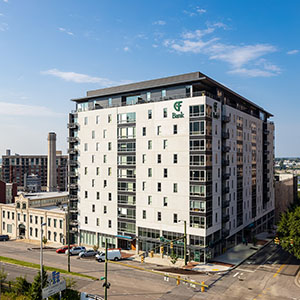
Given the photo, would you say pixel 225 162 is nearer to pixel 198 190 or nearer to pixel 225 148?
pixel 225 148

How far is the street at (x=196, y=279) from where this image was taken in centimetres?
4069

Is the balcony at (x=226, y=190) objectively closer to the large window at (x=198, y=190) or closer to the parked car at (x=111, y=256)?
the large window at (x=198, y=190)

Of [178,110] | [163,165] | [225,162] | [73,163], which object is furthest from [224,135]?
[73,163]

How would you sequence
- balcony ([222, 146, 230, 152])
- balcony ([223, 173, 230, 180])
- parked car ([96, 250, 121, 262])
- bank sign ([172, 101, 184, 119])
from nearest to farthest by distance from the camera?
1. parked car ([96, 250, 121, 262])
2. bank sign ([172, 101, 184, 119])
3. balcony ([222, 146, 230, 152])
4. balcony ([223, 173, 230, 180])

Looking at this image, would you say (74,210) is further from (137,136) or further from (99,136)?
(137,136)

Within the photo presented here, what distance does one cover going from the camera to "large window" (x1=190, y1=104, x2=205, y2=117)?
179ft

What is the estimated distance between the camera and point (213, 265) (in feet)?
176

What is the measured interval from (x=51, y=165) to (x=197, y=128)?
11671 centimetres

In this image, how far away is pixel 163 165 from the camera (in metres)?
58.8

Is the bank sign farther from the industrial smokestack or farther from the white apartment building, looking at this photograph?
the industrial smokestack

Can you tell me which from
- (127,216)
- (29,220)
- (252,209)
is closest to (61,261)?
(127,216)

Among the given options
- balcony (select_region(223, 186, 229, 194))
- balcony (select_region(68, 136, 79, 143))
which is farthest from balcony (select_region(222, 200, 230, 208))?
balcony (select_region(68, 136, 79, 143))

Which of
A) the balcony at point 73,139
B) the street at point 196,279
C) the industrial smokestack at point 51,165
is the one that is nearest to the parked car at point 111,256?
the street at point 196,279

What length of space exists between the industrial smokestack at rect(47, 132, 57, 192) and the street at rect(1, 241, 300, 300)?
94.6m
